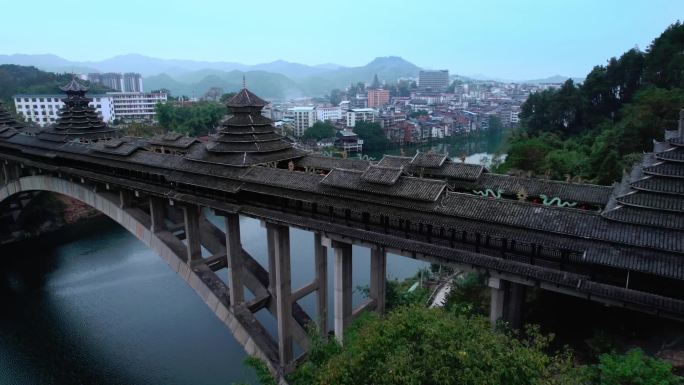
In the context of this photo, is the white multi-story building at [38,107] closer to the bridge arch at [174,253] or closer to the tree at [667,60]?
the bridge arch at [174,253]

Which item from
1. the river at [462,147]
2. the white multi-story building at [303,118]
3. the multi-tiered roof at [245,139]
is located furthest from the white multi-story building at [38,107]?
the multi-tiered roof at [245,139]

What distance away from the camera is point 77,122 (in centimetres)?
3406

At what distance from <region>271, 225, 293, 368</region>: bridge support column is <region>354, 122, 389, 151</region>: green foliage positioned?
240ft

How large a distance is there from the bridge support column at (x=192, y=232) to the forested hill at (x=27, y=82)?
88629mm

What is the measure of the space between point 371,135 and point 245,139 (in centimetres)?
7063

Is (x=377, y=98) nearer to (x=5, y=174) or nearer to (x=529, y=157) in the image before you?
(x=529, y=157)

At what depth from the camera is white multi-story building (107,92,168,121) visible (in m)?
104

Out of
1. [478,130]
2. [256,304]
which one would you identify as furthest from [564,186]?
[478,130]

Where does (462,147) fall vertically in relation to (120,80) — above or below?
below

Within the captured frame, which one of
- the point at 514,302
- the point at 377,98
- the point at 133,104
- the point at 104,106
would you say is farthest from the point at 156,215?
the point at 377,98

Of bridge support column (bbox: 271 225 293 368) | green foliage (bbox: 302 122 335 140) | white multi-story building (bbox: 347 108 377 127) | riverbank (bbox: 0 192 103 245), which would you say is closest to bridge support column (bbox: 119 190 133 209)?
bridge support column (bbox: 271 225 293 368)

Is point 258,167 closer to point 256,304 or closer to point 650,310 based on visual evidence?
point 256,304

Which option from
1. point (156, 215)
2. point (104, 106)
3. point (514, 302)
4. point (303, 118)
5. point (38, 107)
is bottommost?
point (514, 302)

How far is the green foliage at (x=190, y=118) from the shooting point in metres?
78.8
